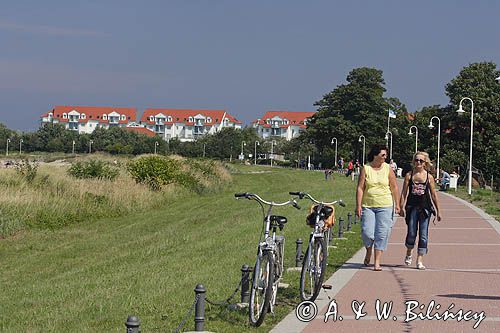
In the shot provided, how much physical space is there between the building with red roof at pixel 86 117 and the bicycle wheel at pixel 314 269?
6970 inches

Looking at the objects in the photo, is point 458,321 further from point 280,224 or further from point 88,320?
point 88,320

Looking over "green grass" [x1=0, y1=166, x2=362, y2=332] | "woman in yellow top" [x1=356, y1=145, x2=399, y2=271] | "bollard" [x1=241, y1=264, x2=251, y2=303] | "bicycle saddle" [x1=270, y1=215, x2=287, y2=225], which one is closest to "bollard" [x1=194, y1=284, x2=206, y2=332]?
"green grass" [x1=0, y1=166, x2=362, y2=332]

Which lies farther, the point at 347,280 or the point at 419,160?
the point at 419,160

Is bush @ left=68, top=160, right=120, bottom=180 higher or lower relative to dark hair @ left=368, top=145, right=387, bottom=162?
lower

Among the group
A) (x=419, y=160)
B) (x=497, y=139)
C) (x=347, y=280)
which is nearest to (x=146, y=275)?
(x=347, y=280)

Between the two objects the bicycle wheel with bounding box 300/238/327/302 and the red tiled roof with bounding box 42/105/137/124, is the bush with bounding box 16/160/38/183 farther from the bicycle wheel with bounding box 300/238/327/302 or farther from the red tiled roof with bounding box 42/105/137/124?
the red tiled roof with bounding box 42/105/137/124

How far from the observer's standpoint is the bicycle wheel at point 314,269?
9.03 metres

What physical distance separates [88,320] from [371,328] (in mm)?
3398

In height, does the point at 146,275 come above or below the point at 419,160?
below

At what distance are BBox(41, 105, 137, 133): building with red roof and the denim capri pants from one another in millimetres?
174699

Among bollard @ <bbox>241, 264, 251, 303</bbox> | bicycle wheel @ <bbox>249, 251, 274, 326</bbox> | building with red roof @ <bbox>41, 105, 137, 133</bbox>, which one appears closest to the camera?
bicycle wheel @ <bbox>249, 251, 274, 326</bbox>

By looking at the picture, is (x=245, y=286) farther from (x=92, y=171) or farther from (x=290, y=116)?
(x=290, y=116)

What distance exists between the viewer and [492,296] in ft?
31.7

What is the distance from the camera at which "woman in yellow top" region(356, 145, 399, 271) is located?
38.5 ft
